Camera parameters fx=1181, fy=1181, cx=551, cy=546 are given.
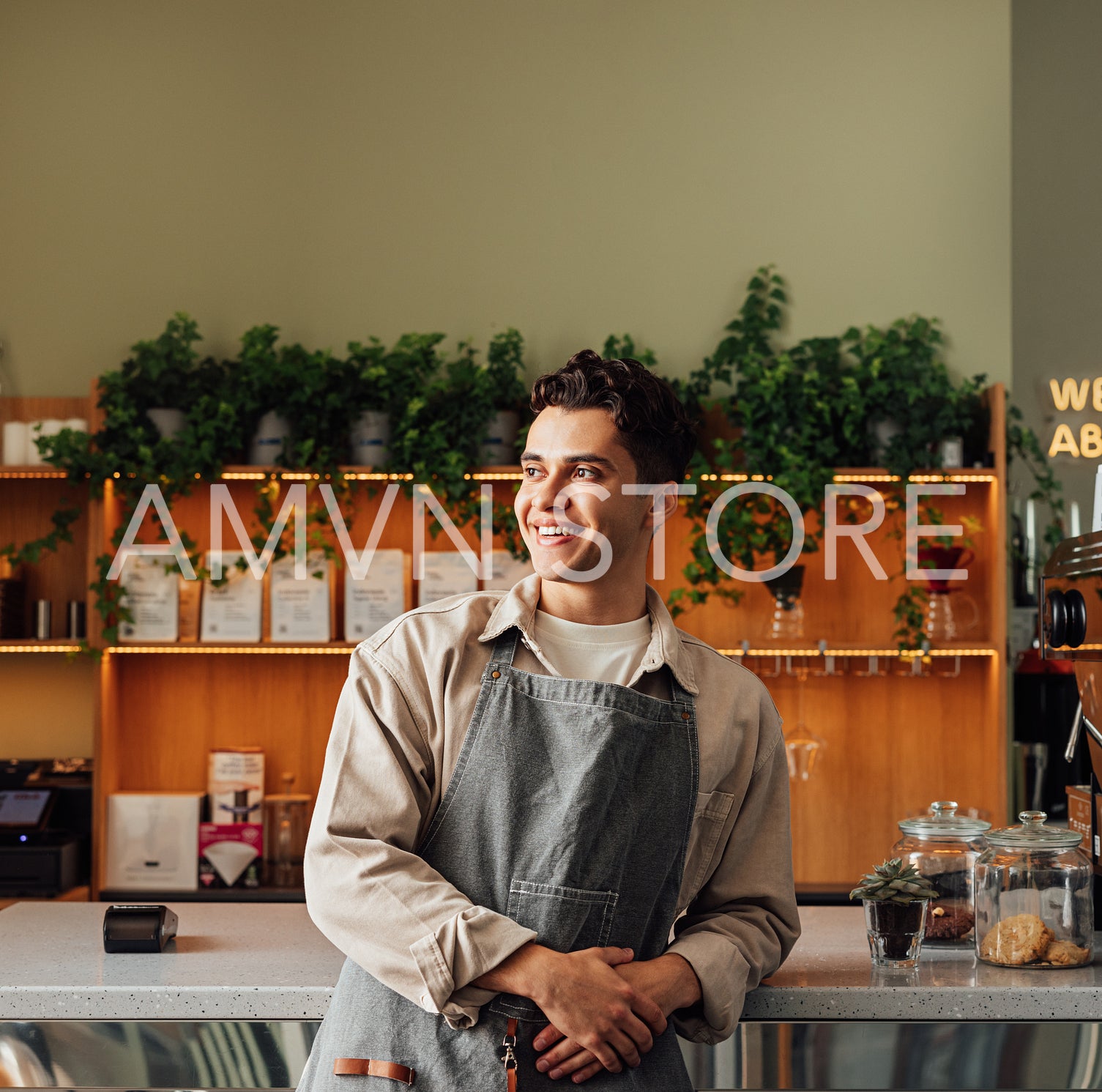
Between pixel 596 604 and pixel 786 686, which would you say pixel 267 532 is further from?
pixel 596 604

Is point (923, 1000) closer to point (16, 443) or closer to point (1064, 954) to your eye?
point (1064, 954)

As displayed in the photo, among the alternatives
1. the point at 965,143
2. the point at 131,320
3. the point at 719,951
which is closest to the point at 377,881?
the point at 719,951

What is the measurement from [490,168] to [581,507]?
2.82 metres

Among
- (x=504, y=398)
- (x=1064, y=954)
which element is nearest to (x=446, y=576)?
(x=504, y=398)

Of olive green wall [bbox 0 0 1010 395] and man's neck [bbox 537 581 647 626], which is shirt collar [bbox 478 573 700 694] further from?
olive green wall [bbox 0 0 1010 395]

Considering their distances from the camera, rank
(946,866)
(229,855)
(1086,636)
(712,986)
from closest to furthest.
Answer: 1. (712,986)
2. (946,866)
3. (1086,636)
4. (229,855)

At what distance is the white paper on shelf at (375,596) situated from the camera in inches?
144

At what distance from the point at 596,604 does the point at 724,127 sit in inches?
114

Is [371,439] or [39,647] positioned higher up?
[371,439]

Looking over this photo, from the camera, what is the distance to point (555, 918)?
1.35 m

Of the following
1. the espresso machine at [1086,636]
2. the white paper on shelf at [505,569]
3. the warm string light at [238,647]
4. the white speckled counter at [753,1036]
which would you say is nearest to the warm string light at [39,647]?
the warm string light at [238,647]

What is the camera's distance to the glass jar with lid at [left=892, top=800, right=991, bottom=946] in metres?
1.78

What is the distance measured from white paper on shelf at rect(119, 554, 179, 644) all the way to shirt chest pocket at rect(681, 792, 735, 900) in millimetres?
2526

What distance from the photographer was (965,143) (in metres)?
3.95
